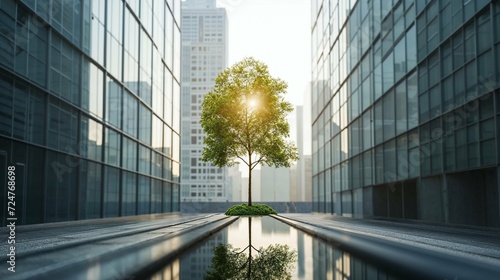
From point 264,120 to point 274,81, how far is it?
4001mm

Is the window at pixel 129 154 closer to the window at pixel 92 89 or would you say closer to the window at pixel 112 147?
the window at pixel 112 147

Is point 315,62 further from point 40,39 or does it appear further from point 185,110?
point 185,110

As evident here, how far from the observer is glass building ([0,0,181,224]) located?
61.8 feet

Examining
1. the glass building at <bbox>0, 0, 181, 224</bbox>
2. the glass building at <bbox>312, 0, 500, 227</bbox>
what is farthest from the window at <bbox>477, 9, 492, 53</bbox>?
the glass building at <bbox>0, 0, 181, 224</bbox>

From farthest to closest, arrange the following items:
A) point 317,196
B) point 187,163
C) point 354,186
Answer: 1. point 187,163
2. point 317,196
3. point 354,186

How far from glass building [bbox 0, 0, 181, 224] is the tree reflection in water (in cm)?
1278

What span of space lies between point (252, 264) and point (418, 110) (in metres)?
18.9

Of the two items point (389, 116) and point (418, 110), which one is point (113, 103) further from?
point (418, 110)

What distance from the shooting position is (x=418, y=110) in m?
23.5

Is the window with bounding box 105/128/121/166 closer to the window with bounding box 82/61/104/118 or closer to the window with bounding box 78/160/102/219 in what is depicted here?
the window with bounding box 78/160/102/219

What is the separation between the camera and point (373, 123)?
31500mm

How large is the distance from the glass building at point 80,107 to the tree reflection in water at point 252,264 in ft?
41.9

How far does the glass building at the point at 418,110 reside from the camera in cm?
1756

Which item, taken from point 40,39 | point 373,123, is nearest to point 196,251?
point 40,39
